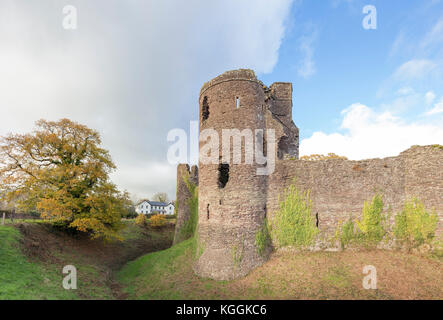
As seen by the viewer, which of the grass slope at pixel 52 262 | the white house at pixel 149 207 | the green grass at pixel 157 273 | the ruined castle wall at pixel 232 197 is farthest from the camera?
the white house at pixel 149 207

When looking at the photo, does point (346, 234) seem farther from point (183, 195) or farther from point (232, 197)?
point (183, 195)

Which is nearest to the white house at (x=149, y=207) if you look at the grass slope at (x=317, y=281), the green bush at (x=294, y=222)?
the grass slope at (x=317, y=281)

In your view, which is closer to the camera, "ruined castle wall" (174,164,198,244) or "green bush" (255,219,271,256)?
"green bush" (255,219,271,256)

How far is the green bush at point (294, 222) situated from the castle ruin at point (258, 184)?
422mm

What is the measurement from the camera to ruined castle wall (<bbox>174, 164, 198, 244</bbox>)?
2155cm

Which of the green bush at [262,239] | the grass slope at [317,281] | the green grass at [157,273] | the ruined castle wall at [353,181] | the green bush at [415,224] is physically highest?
the ruined castle wall at [353,181]

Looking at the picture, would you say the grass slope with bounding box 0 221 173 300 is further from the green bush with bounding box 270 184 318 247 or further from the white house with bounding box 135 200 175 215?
the white house with bounding box 135 200 175 215

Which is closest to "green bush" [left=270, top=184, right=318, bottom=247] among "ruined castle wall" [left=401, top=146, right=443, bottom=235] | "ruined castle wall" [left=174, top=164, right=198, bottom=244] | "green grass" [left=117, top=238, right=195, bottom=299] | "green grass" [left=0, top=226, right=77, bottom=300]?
"ruined castle wall" [left=401, top=146, right=443, bottom=235]

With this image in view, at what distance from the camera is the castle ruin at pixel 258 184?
37.6 ft

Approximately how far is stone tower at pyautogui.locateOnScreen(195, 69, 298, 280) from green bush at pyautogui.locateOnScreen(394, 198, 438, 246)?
Result: 25.5 ft

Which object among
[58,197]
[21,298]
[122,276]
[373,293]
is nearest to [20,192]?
[58,197]

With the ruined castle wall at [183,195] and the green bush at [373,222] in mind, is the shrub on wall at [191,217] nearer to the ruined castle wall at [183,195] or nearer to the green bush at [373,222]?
the ruined castle wall at [183,195]

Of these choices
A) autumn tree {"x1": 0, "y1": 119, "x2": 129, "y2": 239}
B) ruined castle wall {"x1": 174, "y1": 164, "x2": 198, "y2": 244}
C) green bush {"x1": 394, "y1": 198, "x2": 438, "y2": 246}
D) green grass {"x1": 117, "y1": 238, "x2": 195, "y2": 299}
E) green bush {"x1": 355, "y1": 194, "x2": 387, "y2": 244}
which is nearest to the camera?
green bush {"x1": 394, "y1": 198, "x2": 438, "y2": 246}

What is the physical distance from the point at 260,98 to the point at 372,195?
909 centimetres
